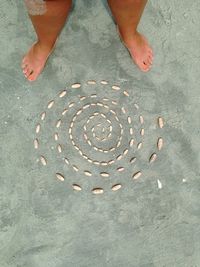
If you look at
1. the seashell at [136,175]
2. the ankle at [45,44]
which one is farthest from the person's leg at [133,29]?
the seashell at [136,175]

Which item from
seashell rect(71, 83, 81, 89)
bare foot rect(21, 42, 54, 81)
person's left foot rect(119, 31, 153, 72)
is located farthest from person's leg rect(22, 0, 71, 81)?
person's left foot rect(119, 31, 153, 72)

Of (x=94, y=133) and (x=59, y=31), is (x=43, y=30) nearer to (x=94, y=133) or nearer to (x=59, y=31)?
(x=59, y=31)

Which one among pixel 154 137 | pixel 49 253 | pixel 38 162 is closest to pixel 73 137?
pixel 38 162

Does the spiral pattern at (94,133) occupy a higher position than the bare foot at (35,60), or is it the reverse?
the bare foot at (35,60)

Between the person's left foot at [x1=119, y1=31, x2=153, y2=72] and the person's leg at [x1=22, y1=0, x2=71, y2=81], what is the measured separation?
9.3 inches

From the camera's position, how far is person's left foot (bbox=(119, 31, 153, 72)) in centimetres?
137

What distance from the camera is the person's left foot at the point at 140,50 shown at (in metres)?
1.37

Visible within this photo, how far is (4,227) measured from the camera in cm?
129

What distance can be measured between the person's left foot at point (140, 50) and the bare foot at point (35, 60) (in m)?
0.27

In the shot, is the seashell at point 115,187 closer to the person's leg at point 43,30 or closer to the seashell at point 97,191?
the seashell at point 97,191

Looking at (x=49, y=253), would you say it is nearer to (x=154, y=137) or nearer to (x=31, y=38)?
(x=154, y=137)

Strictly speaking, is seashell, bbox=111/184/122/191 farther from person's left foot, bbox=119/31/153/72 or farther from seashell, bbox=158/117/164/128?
person's left foot, bbox=119/31/153/72

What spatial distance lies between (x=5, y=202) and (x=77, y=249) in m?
0.27

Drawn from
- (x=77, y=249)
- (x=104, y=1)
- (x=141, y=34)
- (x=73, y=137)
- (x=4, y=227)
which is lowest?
(x=77, y=249)
